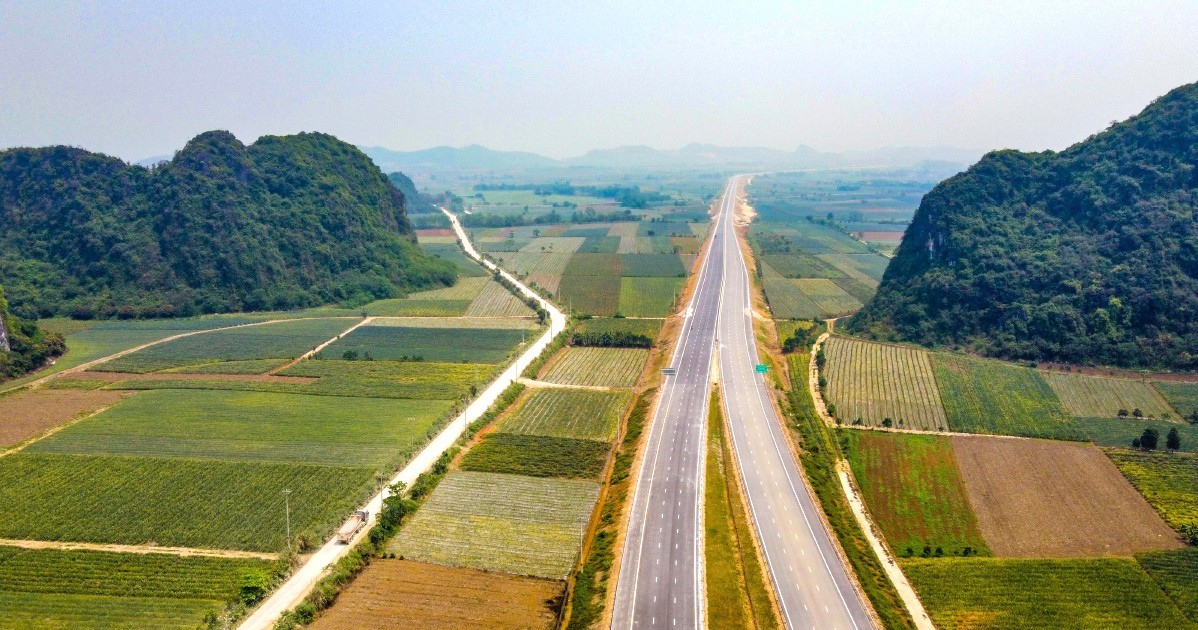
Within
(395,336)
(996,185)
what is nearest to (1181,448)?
(996,185)

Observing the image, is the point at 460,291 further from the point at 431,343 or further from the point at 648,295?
the point at 648,295

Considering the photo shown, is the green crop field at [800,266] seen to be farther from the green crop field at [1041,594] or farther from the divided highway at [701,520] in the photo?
the green crop field at [1041,594]

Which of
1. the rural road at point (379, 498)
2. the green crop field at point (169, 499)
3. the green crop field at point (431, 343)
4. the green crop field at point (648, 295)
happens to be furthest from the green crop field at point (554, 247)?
the green crop field at point (169, 499)

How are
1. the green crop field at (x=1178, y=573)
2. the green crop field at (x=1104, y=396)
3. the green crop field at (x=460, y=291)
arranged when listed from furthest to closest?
the green crop field at (x=460, y=291) < the green crop field at (x=1104, y=396) < the green crop field at (x=1178, y=573)

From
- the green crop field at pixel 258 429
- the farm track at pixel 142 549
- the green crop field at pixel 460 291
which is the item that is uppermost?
the green crop field at pixel 460 291

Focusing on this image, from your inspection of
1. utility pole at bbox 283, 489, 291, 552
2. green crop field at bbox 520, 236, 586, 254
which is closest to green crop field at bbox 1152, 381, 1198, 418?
utility pole at bbox 283, 489, 291, 552
